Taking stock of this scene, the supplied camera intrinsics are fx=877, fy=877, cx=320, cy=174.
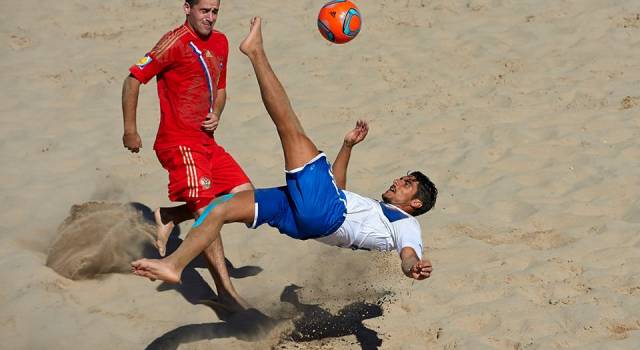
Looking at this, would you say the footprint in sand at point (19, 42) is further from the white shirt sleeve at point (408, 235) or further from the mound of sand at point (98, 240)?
the white shirt sleeve at point (408, 235)

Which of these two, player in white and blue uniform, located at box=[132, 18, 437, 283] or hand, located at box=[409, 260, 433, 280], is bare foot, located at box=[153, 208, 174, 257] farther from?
hand, located at box=[409, 260, 433, 280]

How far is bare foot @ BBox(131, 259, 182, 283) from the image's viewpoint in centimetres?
455

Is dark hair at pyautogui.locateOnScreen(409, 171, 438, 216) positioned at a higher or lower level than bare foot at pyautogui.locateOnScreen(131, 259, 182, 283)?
higher

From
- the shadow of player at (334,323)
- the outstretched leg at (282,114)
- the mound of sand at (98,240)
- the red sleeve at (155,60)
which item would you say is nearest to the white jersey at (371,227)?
the outstretched leg at (282,114)

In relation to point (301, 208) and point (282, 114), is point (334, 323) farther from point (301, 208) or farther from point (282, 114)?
point (282, 114)

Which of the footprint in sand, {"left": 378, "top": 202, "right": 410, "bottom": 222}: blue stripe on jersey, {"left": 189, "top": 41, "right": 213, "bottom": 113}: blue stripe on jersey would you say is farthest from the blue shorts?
the footprint in sand

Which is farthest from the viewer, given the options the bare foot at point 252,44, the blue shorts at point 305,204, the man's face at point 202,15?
the man's face at point 202,15

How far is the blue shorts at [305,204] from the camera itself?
16.8 feet

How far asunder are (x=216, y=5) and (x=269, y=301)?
2.10 metres

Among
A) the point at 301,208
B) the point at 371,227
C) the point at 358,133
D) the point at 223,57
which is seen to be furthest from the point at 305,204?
the point at 223,57

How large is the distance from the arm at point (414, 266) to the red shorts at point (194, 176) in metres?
1.49

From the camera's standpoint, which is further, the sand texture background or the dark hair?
the sand texture background

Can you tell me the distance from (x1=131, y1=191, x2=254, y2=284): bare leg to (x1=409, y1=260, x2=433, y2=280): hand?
1028 mm

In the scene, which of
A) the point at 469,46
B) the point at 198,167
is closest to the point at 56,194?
the point at 198,167
